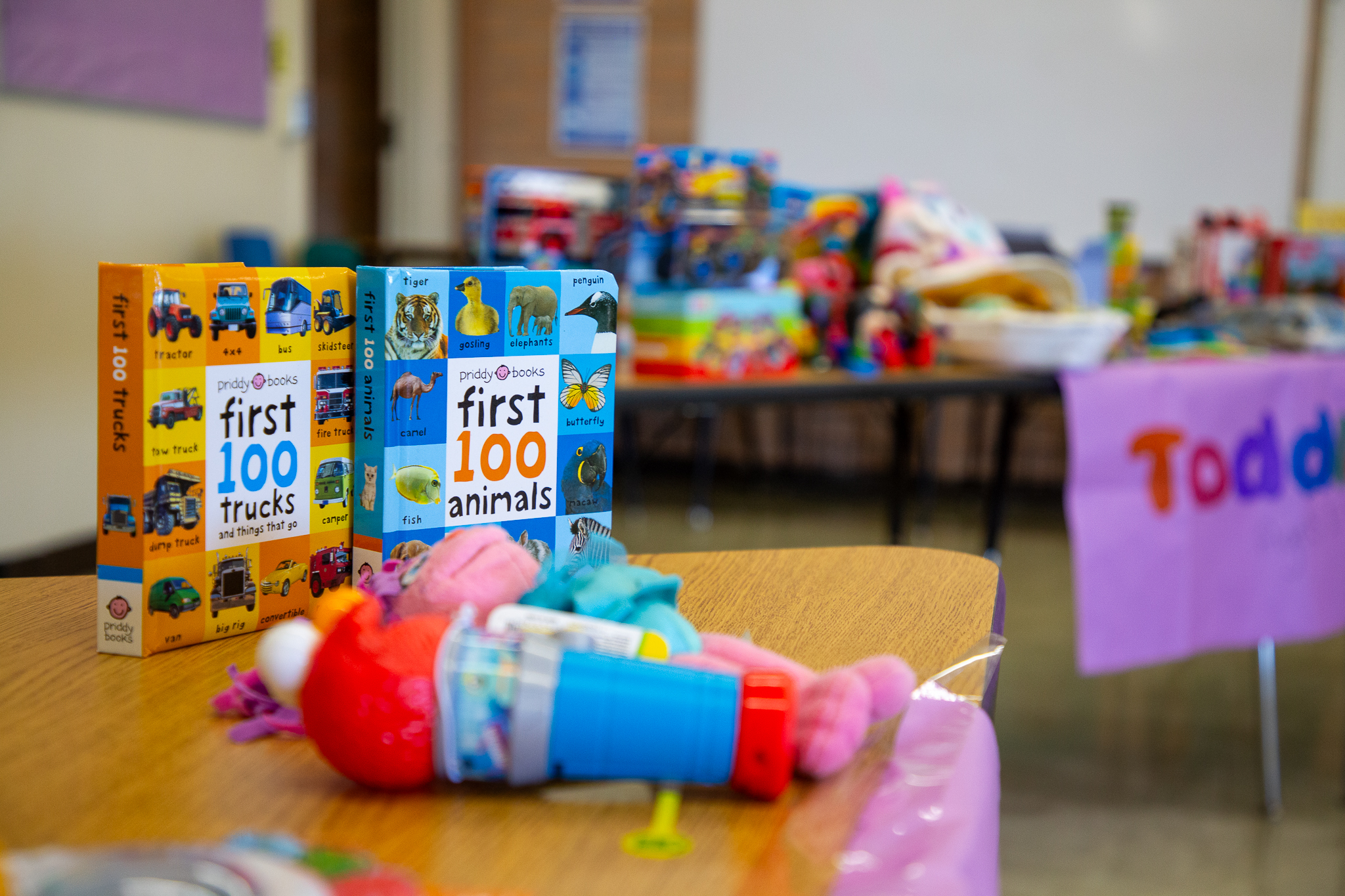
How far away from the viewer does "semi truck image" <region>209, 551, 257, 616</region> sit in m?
0.62

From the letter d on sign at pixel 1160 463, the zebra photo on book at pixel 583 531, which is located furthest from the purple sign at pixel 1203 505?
the zebra photo on book at pixel 583 531

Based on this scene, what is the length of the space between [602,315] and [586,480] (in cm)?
10

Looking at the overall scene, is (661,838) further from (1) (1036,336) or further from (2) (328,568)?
(1) (1036,336)

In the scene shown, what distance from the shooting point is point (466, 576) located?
530mm

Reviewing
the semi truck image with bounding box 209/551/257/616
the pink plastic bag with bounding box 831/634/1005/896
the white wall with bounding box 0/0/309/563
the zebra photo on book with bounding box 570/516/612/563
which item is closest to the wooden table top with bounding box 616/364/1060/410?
the zebra photo on book with bounding box 570/516/612/563

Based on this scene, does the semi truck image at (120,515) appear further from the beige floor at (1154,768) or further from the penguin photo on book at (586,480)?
the beige floor at (1154,768)

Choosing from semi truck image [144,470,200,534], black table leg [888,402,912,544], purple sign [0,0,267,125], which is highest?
purple sign [0,0,267,125]

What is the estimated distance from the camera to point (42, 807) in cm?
44

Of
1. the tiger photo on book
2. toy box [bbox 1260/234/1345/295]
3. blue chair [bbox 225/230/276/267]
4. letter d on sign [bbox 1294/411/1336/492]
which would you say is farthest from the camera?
blue chair [bbox 225/230/276/267]

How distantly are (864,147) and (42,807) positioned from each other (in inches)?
207

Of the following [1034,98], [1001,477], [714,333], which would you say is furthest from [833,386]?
[1034,98]

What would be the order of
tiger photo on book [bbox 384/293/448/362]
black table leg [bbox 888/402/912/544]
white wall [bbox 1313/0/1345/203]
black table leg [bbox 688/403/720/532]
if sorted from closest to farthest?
tiger photo on book [bbox 384/293/448/362] → black table leg [bbox 888/402/912/544] → black table leg [bbox 688/403/720/532] → white wall [bbox 1313/0/1345/203]

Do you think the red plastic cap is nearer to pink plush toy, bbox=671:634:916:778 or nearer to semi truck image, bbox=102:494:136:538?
pink plush toy, bbox=671:634:916:778

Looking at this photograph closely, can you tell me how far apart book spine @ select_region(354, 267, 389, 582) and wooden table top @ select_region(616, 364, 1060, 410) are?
39.5 inches
